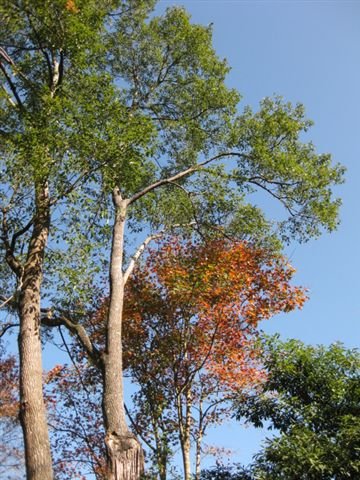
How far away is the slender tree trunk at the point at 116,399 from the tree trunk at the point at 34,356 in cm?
89

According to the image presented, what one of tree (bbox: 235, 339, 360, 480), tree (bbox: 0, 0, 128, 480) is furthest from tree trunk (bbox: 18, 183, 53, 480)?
tree (bbox: 235, 339, 360, 480)

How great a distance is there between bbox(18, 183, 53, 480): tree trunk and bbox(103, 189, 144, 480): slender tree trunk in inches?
35.1

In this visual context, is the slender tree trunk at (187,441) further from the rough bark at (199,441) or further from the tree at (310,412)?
the tree at (310,412)

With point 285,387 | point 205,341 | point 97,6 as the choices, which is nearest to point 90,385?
point 205,341

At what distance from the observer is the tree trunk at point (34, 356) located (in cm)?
742

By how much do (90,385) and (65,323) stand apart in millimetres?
4843

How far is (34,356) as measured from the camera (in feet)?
27.2

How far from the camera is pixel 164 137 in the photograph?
14047 millimetres

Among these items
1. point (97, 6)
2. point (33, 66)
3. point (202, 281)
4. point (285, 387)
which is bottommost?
point (285, 387)

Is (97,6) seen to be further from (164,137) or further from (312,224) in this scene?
(312,224)

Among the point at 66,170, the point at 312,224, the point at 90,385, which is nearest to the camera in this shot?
the point at 66,170

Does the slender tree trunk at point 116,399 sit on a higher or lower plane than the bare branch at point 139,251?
lower

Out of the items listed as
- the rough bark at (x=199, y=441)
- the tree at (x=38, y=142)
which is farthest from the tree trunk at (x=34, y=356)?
the rough bark at (x=199, y=441)

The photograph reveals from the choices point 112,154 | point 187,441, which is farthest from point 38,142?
point 187,441
